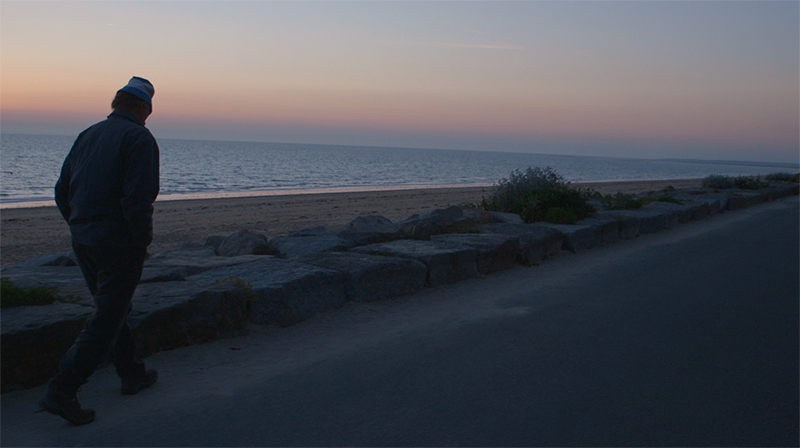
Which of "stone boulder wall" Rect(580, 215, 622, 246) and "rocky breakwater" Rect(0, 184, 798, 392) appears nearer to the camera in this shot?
"rocky breakwater" Rect(0, 184, 798, 392)

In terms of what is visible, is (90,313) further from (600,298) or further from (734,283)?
(734,283)

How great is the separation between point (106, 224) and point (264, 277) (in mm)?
2296

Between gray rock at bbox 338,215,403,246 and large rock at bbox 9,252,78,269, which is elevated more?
gray rock at bbox 338,215,403,246

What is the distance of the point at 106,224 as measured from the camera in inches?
131

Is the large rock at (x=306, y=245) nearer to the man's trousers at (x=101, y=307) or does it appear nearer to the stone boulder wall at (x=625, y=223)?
the man's trousers at (x=101, y=307)

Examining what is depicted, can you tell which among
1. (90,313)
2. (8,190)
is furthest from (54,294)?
(8,190)

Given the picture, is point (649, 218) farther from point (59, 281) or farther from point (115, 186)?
point (115, 186)

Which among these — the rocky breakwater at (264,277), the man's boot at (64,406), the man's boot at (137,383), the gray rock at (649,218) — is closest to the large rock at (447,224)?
the rocky breakwater at (264,277)

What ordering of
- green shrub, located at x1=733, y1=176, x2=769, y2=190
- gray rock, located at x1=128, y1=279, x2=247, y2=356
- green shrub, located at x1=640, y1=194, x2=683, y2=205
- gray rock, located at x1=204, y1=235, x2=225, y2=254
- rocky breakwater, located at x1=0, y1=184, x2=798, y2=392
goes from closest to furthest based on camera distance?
1. rocky breakwater, located at x1=0, y1=184, x2=798, y2=392
2. gray rock, located at x1=128, y1=279, x2=247, y2=356
3. gray rock, located at x1=204, y1=235, x2=225, y2=254
4. green shrub, located at x1=640, y1=194, x2=683, y2=205
5. green shrub, located at x1=733, y1=176, x2=769, y2=190

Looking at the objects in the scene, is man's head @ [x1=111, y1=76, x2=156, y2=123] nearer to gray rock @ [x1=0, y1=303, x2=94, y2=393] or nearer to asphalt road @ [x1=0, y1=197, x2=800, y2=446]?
gray rock @ [x1=0, y1=303, x2=94, y2=393]

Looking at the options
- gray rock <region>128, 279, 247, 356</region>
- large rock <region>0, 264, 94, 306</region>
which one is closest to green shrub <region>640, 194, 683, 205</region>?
gray rock <region>128, 279, 247, 356</region>

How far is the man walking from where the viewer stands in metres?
3.28

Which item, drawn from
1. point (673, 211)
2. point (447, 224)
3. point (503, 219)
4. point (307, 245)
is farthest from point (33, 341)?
point (673, 211)

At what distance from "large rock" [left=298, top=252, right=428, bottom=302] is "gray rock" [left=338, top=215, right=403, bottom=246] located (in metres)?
1.32
